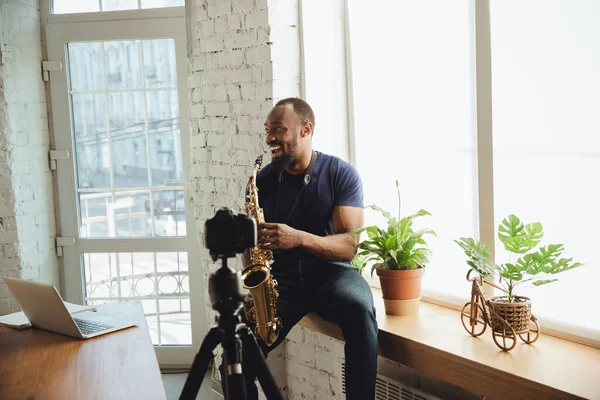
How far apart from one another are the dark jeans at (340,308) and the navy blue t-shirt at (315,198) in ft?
0.25

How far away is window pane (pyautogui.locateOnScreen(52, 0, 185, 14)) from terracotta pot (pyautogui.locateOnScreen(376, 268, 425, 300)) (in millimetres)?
2174

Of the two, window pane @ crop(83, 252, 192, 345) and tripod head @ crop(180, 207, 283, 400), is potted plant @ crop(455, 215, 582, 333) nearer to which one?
tripod head @ crop(180, 207, 283, 400)

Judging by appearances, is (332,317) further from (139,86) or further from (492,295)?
(139,86)

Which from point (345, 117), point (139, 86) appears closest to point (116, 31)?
point (139, 86)

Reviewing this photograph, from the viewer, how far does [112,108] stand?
4090 mm

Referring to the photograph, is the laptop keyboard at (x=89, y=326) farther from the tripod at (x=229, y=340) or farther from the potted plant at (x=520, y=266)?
the potted plant at (x=520, y=266)

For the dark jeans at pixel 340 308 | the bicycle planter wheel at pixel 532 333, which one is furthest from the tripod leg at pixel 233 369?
the bicycle planter wheel at pixel 532 333

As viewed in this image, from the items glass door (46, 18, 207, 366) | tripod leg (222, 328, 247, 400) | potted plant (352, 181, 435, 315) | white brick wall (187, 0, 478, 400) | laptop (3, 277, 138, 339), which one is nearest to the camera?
tripod leg (222, 328, 247, 400)

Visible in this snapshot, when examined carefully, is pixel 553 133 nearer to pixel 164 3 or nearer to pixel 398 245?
pixel 398 245

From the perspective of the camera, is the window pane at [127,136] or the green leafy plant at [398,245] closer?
the green leafy plant at [398,245]

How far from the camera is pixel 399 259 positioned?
2.77 metres

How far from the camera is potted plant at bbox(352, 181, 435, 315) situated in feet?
8.99

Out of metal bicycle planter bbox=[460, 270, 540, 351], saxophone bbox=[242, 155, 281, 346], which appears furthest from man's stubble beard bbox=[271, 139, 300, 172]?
metal bicycle planter bbox=[460, 270, 540, 351]

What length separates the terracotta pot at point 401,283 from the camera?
8.99 ft
